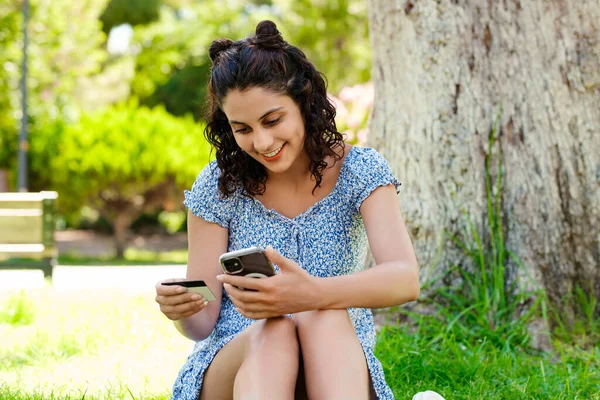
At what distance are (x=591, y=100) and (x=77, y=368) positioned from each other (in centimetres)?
287

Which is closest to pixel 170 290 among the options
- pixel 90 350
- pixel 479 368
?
pixel 479 368

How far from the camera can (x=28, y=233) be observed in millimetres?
7723

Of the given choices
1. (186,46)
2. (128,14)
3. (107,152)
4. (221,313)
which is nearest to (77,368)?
(221,313)

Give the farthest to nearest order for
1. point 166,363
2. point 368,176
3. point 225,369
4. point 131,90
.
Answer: point 131,90 → point 166,363 → point 368,176 → point 225,369

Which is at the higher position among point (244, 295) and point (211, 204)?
point (211, 204)

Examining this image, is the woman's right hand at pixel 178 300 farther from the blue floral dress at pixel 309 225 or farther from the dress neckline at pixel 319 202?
the dress neckline at pixel 319 202

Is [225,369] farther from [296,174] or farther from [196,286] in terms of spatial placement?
[296,174]

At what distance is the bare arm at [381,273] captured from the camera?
87.4 inches

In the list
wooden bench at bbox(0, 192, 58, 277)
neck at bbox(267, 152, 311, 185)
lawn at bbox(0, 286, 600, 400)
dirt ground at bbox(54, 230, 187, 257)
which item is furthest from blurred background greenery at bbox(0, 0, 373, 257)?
neck at bbox(267, 152, 311, 185)

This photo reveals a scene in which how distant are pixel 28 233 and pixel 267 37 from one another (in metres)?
5.93

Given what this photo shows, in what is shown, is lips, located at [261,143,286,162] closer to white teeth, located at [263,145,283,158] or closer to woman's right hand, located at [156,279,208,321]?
white teeth, located at [263,145,283,158]

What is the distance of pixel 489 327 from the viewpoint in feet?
12.3

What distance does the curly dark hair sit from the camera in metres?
2.40

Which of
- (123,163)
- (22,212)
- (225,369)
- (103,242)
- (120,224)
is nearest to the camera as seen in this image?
(225,369)
